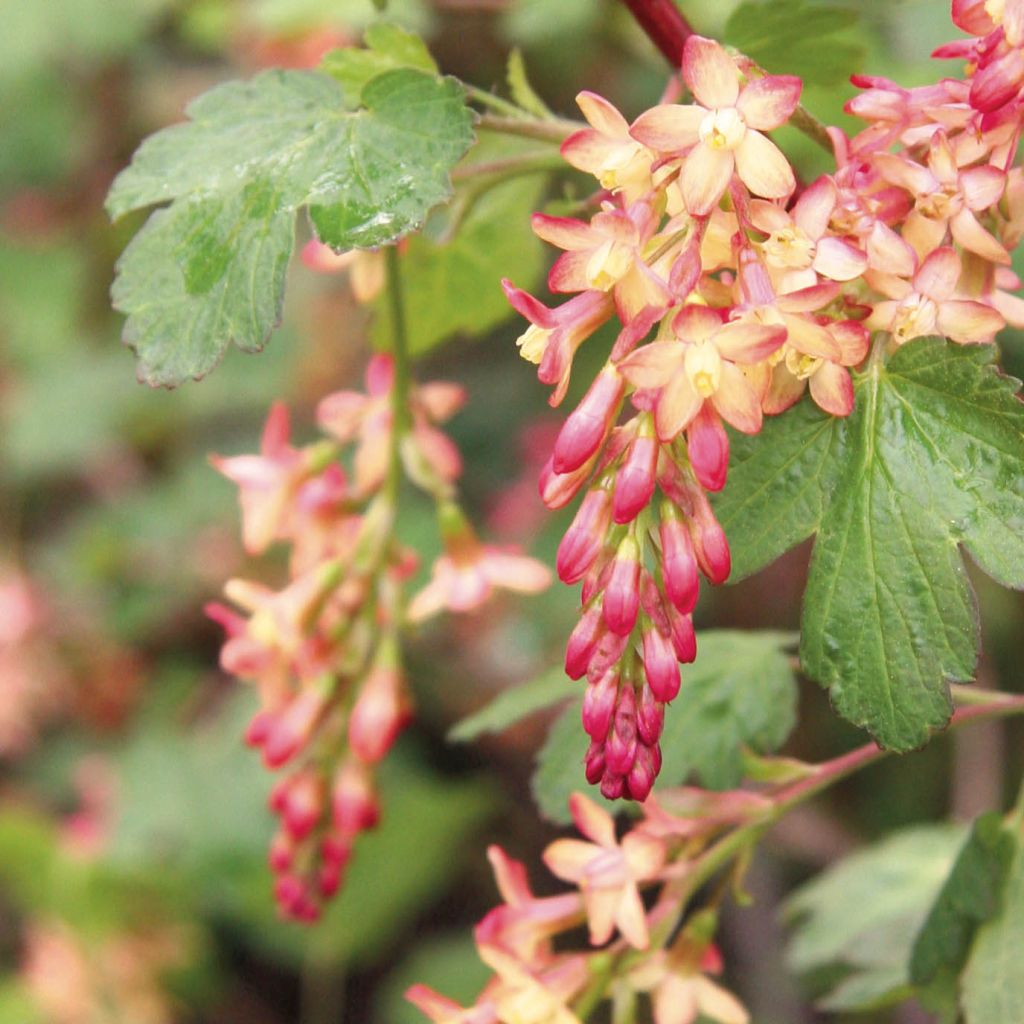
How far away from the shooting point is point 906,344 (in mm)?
812

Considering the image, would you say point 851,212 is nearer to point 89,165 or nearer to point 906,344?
point 906,344

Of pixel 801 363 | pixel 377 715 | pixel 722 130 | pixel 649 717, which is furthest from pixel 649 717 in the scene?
pixel 377 715

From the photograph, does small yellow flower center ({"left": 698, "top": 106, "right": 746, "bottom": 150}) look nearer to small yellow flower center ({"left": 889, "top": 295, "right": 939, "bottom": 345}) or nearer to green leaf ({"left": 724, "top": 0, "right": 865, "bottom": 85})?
small yellow flower center ({"left": 889, "top": 295, "right": 939, "bottom": 345})

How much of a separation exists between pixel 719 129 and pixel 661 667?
0.98 feet

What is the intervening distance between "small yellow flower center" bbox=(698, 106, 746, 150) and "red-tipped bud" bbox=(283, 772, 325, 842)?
30.9 inches

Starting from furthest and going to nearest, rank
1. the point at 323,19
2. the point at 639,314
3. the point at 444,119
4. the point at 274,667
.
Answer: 1. the point at 323,19
2. the point at 274,667
3. the point at 444,119
4. the point at 639,314

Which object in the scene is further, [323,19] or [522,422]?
[522,422]

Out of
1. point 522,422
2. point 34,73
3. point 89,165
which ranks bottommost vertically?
point 522,422

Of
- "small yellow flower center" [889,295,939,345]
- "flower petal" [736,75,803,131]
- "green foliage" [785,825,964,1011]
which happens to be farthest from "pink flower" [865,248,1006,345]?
"green foliage" [785,825,964,1011]

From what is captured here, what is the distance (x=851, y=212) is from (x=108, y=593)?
236 cm

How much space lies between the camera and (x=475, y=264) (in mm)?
1272

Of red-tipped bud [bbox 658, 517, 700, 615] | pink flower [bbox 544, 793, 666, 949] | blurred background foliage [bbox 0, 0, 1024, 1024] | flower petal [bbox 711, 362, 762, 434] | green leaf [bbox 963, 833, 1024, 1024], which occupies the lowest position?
blurred background foliage [bbox 0, 0, 1024, 1024]

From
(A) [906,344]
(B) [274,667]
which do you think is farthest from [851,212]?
(B) [274,667]

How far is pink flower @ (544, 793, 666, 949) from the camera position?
3.11ft
